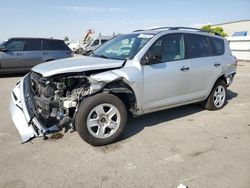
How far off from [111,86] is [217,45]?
10.2 feet

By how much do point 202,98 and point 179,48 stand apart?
129 cm

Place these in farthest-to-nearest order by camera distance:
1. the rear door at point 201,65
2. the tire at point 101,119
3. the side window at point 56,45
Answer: the side window at point 56,45
the rear door at point 201,65
the tire at point 101,119

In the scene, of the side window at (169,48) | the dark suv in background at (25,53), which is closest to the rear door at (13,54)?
the dark suv in background at (25,53)

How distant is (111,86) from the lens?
414cm

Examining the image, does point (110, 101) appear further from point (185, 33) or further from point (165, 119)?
point (185, 33)

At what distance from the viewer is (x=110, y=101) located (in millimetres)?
4047

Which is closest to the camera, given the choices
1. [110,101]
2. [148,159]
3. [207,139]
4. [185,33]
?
[148,159]

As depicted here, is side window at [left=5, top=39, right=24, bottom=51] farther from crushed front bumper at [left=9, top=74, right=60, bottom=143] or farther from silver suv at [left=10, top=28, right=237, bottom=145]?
crushed front bumper at [left=9, top=74, right=60, bottom=143]

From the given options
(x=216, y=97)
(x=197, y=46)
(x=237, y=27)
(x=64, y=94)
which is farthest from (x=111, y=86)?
(x=237, y=27)

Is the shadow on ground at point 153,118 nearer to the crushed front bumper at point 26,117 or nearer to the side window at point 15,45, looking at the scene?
the crushed front bumper at point 26,117

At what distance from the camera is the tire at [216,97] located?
5.92 metres

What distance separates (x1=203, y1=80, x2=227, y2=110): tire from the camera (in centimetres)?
592

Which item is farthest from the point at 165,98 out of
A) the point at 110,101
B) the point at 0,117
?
the point at 0,117

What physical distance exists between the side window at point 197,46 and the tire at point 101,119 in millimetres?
1995
